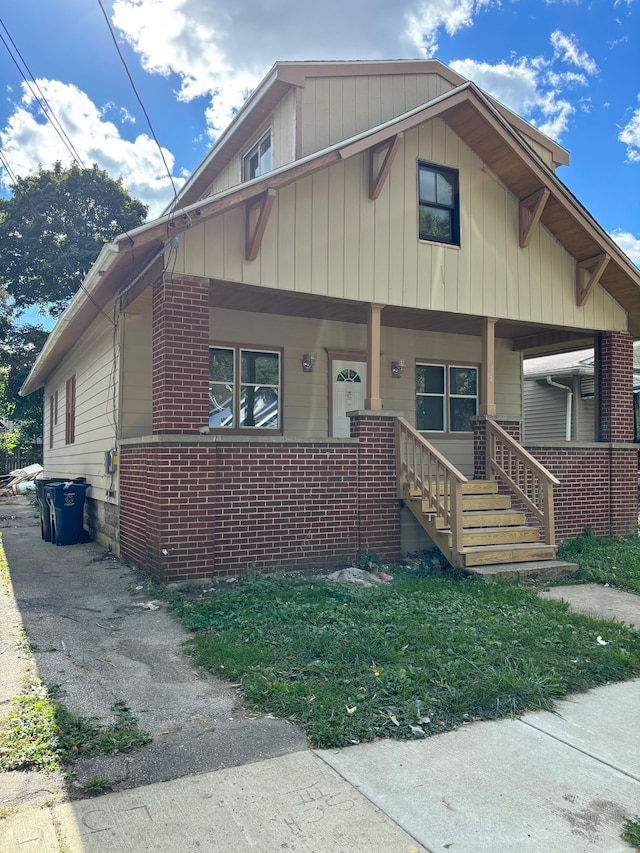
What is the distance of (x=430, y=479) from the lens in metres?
7.96

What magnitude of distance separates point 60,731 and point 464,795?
215 cm

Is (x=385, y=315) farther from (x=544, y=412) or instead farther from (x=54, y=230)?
(x=54, y=230)

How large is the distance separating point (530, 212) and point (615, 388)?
331cm

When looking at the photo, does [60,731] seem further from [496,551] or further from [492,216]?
[492,216]

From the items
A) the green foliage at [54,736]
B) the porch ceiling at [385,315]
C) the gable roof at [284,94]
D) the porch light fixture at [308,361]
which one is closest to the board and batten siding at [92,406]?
the porch ceiling at [385,315]

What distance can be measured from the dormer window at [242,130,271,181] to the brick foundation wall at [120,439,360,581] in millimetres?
5060

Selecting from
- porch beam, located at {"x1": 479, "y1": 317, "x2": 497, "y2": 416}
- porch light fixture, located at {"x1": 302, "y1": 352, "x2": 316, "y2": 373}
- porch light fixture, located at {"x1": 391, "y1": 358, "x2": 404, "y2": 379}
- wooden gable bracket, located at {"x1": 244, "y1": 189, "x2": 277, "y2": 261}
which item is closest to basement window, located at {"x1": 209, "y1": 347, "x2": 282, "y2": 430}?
porch light fixture, located at {"x1": 302, "y1": 352, "x2": 316, "y2": 373}

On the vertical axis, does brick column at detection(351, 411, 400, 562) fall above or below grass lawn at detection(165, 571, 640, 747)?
above

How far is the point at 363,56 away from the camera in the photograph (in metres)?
10.0

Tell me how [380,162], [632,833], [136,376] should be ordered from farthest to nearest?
[136,376] < [380,162] < [632,833]

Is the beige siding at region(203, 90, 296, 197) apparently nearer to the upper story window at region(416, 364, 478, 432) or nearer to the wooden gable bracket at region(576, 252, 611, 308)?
the upper story window at region(416, 364, 478, 432)

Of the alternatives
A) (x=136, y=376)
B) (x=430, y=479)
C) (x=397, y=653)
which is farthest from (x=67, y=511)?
(x=397, y=653)

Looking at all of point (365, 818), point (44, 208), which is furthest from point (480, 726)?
point (44, 208)

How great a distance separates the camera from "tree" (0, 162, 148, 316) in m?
24.0
